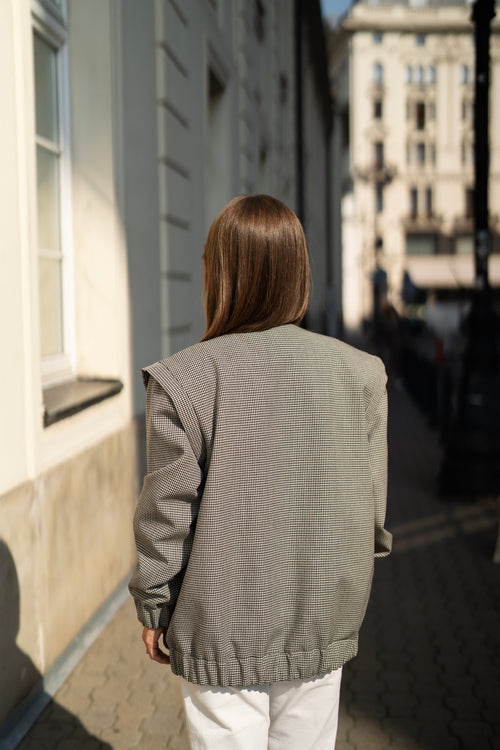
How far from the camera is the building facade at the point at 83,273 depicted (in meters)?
3.37

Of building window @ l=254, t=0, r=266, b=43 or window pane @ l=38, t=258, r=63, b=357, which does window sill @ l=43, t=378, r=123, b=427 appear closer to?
A: window pane @ l=38, t=258, r=63, b=357

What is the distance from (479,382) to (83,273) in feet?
14.0

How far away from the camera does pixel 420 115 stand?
61188mm

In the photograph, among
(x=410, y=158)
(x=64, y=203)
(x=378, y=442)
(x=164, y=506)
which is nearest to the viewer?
(x=164, y=506)

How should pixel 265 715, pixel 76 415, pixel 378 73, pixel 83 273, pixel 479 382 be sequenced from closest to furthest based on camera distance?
pixel 265 715 < pixel 76 415 < pixel 83 273 < pixel 479 382 < pixel 378 73

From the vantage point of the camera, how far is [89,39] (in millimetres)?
4785

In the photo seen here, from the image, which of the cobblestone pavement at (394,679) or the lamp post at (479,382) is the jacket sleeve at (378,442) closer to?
the cobblestone pavement at (394,679)

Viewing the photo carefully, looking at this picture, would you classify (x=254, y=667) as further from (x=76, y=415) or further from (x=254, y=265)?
(x=76, y=415)

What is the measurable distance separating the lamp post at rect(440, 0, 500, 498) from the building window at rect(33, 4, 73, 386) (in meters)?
4.13

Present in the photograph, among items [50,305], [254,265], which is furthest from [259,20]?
[254,265]

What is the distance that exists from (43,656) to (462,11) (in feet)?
224

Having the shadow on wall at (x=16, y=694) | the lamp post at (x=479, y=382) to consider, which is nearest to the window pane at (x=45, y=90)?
the shadow on wall at (x=16, y=694)

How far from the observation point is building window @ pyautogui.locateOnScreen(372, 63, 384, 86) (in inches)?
2429

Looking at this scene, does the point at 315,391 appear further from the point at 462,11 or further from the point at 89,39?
the point at 462,11
